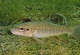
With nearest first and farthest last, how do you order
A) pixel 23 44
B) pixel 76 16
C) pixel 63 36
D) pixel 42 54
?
pixel 42 54 < pixel 23 44 < pixel 63 36 < pixel 76 16

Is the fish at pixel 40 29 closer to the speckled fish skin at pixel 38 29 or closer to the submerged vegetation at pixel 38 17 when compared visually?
the speckled fish skin at pixel 38 29

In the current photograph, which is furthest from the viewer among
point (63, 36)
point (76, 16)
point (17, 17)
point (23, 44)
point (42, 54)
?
point (17, 17)

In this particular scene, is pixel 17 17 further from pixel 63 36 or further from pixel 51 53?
pixel 51 53

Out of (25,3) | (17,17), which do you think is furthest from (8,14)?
(25,3)

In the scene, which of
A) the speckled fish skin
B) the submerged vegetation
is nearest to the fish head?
the speckled fish skin

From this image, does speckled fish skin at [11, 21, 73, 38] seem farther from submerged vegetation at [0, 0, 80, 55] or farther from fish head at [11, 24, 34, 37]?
submerged vegetation at [0, 0, 80, 55]

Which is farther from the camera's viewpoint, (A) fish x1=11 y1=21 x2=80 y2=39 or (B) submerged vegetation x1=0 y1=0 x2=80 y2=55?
(B) submerged vegetation x1=0 y1=0 x2=80 y2=55
